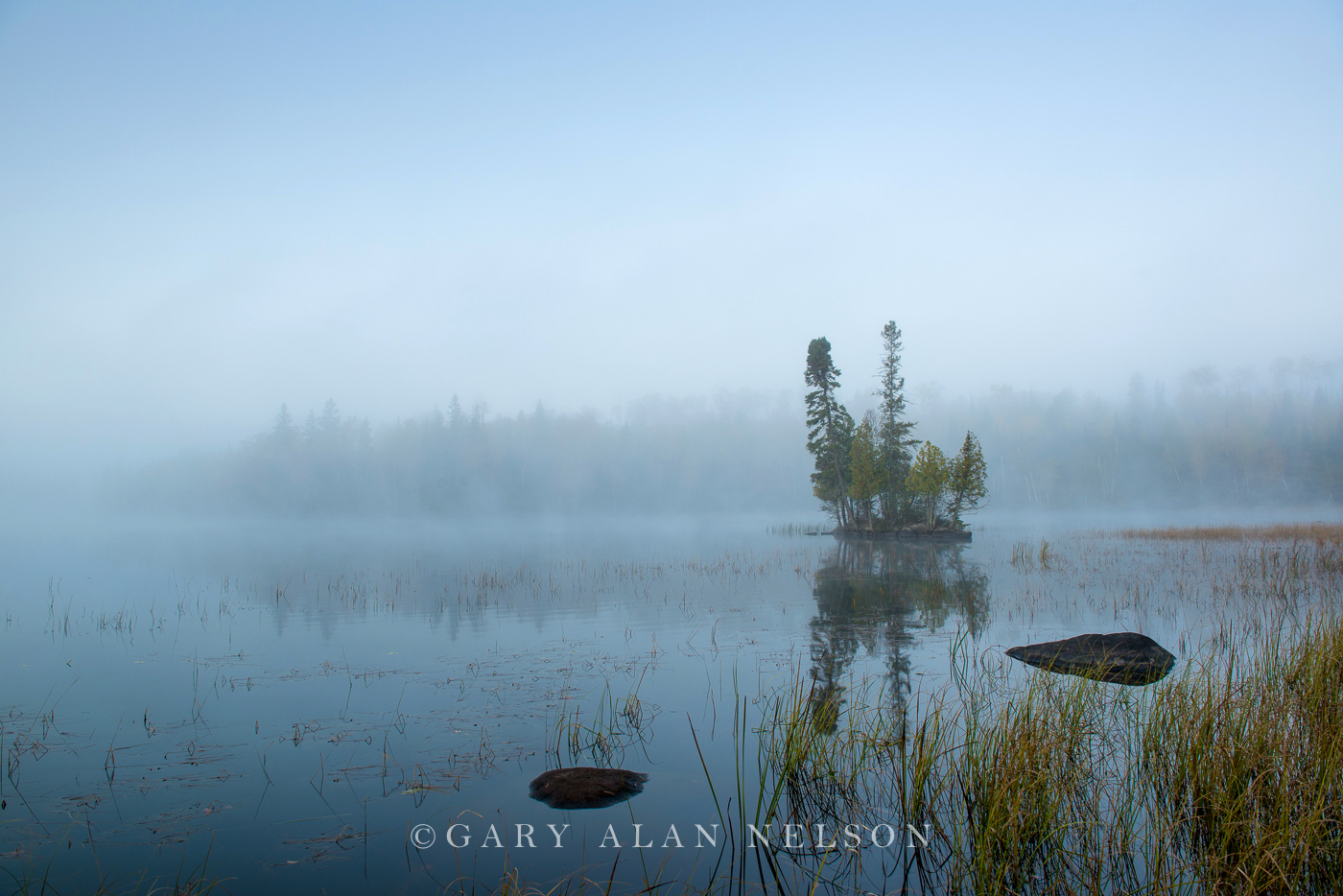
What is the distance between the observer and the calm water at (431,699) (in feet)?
18.6

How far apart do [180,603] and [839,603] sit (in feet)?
63.7

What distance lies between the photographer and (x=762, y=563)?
30734 millimetres

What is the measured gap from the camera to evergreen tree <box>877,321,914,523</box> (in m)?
57.7

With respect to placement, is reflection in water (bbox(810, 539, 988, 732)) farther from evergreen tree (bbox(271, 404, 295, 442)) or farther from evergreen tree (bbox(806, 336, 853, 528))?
evergreen tree (bbox(271, 404, 295, 442))

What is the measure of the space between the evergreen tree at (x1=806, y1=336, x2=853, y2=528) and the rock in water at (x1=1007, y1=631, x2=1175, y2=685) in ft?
142

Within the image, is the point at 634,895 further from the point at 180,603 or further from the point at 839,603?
the point at 180,603

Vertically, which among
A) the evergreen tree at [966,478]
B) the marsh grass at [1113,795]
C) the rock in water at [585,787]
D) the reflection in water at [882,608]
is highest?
the evergreen tree at [966,478]

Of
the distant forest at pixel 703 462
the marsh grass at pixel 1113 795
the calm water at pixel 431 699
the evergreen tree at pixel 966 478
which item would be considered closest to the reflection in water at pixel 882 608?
the calm water at pixel 431 699

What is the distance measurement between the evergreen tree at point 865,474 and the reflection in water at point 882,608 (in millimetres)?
21198

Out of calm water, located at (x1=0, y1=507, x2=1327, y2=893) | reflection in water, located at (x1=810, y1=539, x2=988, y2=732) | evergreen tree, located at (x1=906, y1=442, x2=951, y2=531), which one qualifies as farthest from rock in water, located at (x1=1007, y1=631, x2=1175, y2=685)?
evergreen tree, located at (x1=906, y1=442, x2=951, y2=531)

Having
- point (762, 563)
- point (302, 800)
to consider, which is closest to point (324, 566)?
point (762, 563)

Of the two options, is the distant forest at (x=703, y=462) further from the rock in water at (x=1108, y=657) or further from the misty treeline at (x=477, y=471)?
the rock in water at (x=1108, y=657)

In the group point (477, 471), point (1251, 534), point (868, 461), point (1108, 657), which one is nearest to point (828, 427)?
point (868, 461)

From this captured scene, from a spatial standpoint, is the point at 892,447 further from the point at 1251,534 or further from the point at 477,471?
the point at 477,471
